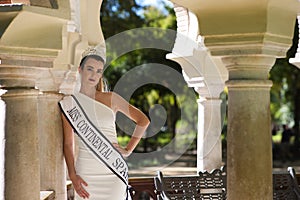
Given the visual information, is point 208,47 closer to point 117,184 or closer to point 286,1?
point 286,1

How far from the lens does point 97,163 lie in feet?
17.2

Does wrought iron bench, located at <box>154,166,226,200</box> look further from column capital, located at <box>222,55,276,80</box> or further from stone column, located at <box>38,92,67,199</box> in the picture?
column capital, located at <box>222,55,276,80</box>

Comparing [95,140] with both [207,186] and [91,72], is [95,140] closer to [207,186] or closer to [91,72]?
[91,72]

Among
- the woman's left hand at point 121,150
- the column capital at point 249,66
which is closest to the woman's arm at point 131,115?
the woman's left hand at point 121,150

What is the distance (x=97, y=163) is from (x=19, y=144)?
0.77 metres

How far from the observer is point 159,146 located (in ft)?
102

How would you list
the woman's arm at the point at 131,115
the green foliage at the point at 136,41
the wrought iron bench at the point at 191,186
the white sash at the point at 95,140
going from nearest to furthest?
the white sash at the point at 95,140 < the woman's arm at the point at 131,115 < the wrought iron bench at the point at 191,186 < the green foliage at the point at 136,41

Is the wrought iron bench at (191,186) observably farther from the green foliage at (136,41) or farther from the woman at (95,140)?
the green foliage at (136,41)

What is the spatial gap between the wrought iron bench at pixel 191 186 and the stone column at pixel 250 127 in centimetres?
287

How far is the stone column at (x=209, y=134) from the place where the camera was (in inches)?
373

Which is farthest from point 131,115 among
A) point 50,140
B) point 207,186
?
point 207,186

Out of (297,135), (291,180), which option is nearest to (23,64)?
(291,180)

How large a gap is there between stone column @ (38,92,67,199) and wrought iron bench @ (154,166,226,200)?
1.39 metres

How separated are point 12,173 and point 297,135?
22.1m
